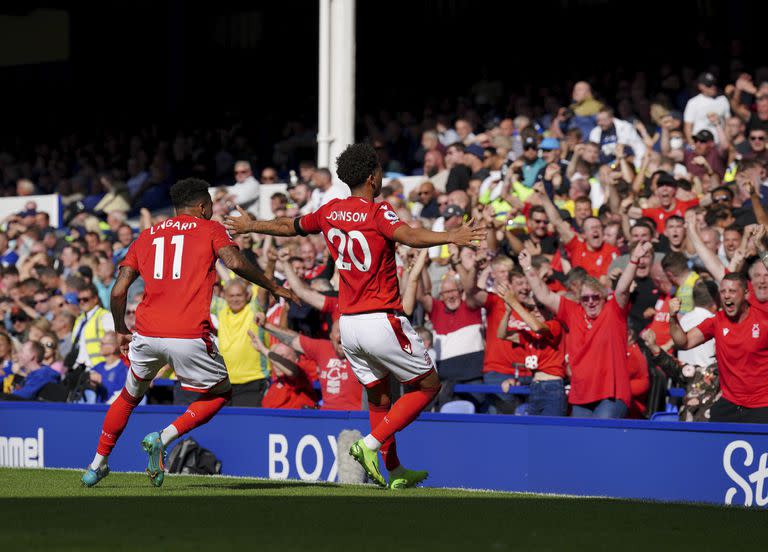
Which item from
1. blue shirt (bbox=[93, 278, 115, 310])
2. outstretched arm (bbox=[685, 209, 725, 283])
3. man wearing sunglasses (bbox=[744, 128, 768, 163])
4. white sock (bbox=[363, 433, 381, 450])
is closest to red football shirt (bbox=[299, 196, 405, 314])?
white sock (bbox=[363, 433, 381, 450])

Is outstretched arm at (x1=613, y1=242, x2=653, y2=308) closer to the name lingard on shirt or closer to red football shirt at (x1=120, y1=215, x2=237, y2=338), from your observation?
red football shirt at (x1=120, y1=215, x2=237, y2=338)

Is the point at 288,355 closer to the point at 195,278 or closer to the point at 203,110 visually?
the point at 195,278

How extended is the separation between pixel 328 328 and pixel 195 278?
4.09 metres

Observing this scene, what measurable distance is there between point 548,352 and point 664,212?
2921 mm

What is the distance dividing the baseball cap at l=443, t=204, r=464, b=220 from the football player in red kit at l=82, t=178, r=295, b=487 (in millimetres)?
5327

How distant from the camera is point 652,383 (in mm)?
11633

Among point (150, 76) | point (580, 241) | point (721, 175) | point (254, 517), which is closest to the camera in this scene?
point (254, 517)

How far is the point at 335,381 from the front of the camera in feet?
40.1

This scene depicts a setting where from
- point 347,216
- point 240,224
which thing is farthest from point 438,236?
point 240,224

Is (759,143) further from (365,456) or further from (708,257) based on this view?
(365,456)

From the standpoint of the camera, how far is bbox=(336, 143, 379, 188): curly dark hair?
8.73m

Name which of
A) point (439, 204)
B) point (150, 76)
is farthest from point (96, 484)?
point (150, 76)

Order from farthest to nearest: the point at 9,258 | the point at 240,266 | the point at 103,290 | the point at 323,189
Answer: the point at 9,258 → the point at 103,290 → the point at 323,189 → the point at 240,266

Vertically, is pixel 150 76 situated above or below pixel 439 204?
above
